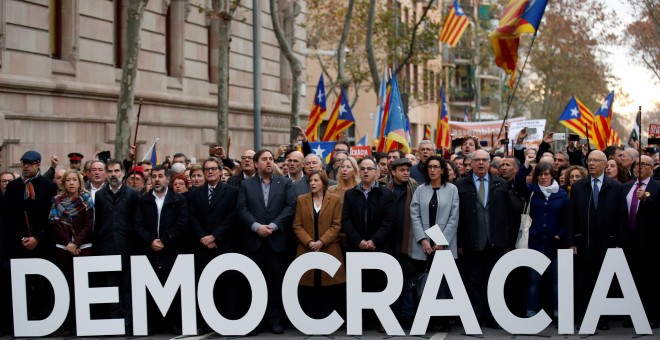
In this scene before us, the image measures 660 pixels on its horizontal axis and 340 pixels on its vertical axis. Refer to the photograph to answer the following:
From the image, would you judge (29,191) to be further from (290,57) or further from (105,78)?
(290,57)

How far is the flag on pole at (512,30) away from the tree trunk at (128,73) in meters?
6.24

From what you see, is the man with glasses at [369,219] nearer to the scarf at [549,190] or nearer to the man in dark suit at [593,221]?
the scarf at [549,190]

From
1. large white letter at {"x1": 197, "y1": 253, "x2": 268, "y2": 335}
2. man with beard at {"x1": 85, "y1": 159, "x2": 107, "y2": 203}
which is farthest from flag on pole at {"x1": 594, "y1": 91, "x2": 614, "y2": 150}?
large white letter at {"x1": 197, "y1": 253, "x2": 268, "y2": 335}

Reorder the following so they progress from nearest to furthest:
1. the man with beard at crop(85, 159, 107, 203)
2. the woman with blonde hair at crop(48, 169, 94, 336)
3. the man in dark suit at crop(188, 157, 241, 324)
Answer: the woman with blonde hair at crop(48, 169, 94, 336)
the man in dark suit at crop(188, 157, 241, 324)
the man with beard at crop(85, 159, 107, 203)

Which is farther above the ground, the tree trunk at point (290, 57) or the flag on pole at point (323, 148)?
the tree trunk at point (290, 57)

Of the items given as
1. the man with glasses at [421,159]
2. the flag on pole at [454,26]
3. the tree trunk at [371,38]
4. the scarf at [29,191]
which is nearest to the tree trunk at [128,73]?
the man with glasses at [421,159]

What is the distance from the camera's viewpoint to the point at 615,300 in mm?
13422

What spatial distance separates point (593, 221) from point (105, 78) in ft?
51.0

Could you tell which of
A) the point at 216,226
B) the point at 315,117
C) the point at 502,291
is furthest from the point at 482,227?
the point at 315,117

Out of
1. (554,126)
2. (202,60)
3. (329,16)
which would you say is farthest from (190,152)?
(554,126)

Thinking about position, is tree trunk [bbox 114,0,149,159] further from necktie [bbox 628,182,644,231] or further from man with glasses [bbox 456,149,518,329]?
necktie [bbox 628,182,644,231]

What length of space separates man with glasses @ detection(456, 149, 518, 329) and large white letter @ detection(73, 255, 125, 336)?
374cm

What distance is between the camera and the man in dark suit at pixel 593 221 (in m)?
14.1

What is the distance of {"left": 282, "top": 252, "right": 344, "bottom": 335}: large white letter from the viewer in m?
13.5
